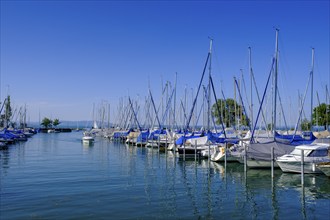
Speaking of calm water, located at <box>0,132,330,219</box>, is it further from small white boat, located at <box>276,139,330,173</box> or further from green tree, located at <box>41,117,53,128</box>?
green tree, located at <box>41,117,53,128</box>

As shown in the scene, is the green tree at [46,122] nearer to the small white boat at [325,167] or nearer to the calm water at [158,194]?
the calm water at [158,194]

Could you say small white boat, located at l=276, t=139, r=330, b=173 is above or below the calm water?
above

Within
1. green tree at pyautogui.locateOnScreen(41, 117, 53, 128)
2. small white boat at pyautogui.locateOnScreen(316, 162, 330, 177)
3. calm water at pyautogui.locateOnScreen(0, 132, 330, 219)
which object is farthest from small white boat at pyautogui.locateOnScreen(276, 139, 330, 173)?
green tree at pyautogui.locateOnScreen(41, 117, 53, 128)

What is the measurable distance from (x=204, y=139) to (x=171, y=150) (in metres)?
10.5

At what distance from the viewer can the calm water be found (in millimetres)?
17891

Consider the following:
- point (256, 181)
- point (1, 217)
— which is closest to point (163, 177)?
point (256, 181)

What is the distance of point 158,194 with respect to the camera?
22.6m

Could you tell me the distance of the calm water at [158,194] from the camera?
17.9 m

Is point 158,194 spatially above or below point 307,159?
below

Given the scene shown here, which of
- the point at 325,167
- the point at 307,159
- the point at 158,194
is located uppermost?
the point at 307,159

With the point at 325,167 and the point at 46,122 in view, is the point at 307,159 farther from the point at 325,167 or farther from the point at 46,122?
the point at 46,122

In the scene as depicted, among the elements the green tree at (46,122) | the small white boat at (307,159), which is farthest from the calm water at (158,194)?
the green tree at (46,122)

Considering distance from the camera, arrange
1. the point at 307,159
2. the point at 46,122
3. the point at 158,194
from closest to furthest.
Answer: the point at 158,194 → the point at 307,159 → the point at 46,122

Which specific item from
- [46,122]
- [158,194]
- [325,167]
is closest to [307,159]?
[325,167]
